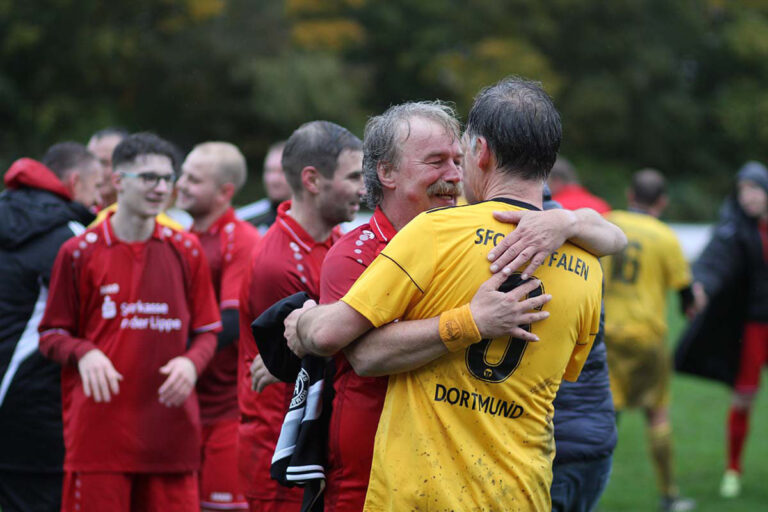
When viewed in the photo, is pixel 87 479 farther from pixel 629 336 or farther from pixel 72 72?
pixel 72 72

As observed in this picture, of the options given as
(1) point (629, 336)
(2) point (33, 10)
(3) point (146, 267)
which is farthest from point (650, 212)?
(2) point (33, 10)

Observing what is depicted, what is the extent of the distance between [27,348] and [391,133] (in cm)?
286

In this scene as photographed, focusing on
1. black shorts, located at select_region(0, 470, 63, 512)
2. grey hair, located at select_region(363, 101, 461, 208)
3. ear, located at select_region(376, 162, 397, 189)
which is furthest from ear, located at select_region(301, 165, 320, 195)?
black shorts, located at select_region(0, 470, 63, 512)

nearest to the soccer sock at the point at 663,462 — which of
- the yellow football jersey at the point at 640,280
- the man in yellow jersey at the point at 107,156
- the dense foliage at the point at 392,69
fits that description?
the yellow football jersey at the point at 640,280

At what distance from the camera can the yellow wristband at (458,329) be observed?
2.87m

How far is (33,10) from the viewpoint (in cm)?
3023

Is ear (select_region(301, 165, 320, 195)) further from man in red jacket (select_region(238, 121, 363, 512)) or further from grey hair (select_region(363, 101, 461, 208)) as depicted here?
grey hair (select_region(363, 101, 461, 208))

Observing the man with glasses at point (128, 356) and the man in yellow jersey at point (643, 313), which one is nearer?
the man with glasses at point (128, 356)

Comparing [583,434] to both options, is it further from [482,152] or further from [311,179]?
[482,152]

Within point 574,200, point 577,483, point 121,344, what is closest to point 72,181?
point 121,344

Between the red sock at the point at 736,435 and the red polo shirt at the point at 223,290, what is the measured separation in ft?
15.3

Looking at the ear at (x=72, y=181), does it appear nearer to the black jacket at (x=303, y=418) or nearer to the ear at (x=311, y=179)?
the ear at (x=311, y=179)

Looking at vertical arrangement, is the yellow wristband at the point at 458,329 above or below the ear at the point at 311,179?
below

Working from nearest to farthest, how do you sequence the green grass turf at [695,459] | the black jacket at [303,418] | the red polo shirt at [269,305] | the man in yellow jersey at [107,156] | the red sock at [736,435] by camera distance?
the black jacket at [303,418] → the red polo shirt at [269,305] → the man in yellow jersey at [107,156] → the green grass turf at [695,459] → the red sock at [736,435]
